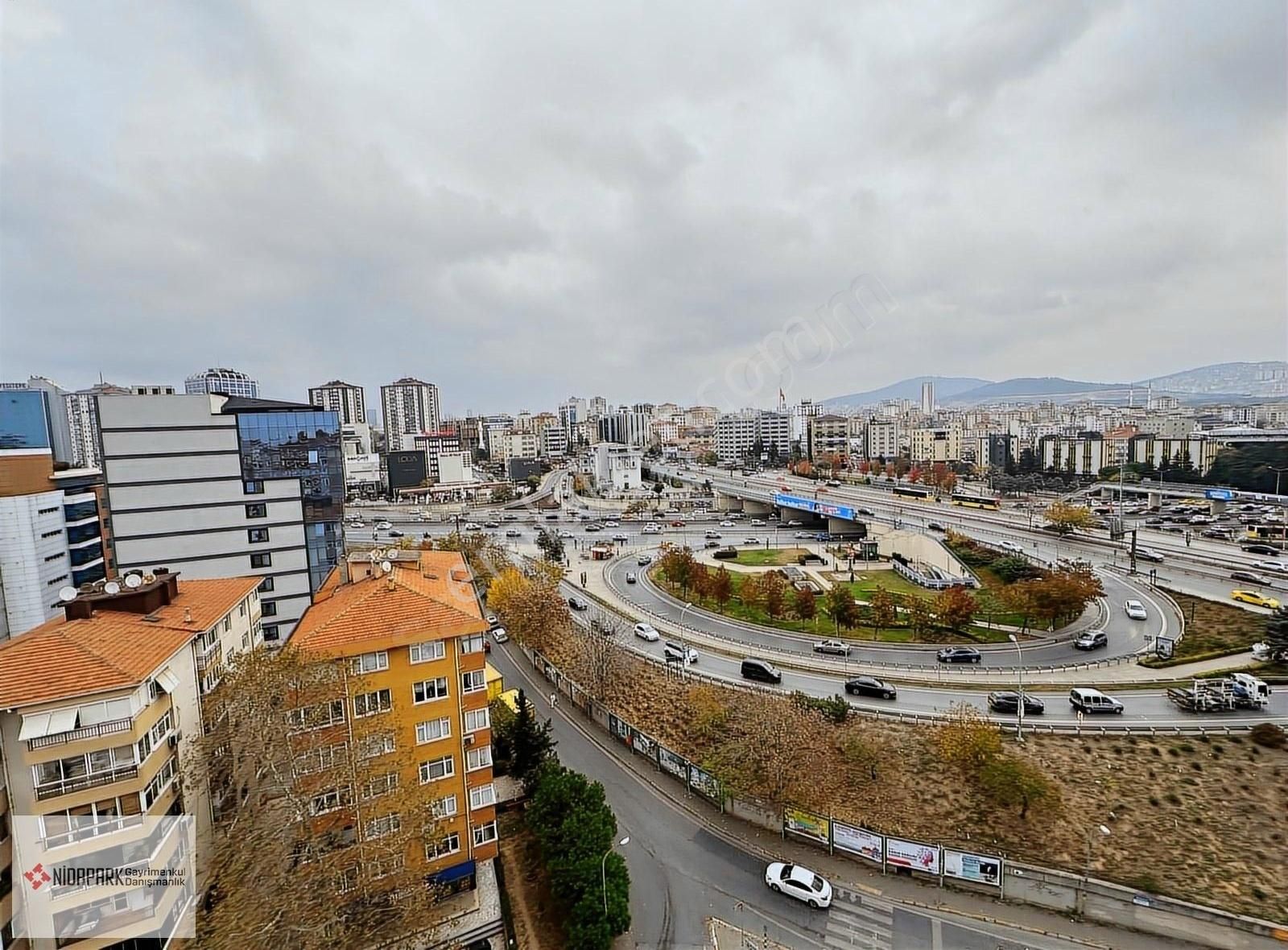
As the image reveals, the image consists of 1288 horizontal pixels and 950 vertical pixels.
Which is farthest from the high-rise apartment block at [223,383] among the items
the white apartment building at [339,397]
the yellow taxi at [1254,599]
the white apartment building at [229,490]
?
the yellow taxi at [1254,599]

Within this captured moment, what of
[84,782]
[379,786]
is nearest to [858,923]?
[379,786]

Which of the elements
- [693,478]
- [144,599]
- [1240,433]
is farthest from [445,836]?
[1240,433]

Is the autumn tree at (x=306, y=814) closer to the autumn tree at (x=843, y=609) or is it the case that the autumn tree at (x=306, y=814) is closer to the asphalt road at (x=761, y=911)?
the asphalt road at (x=761, y=911)

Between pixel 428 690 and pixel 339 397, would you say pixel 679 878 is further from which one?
pixel 339 397

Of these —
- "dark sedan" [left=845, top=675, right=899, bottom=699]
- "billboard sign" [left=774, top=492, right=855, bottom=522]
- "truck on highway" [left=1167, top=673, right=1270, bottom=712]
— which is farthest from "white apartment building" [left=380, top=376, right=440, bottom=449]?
"truck on highway" [left=1167, top=673, right=1270, bottom=712]

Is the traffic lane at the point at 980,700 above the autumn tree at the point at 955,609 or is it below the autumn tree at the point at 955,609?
below
